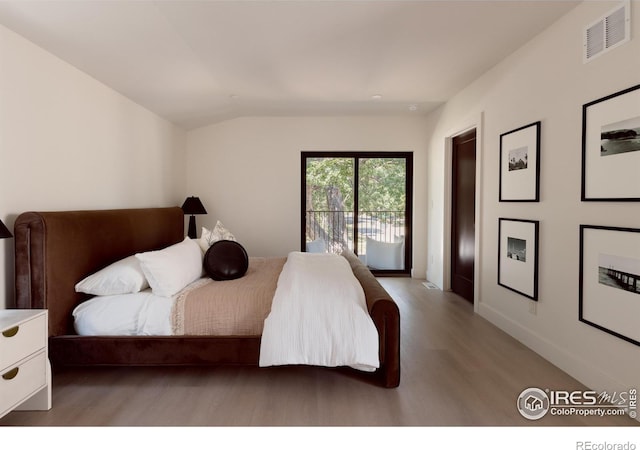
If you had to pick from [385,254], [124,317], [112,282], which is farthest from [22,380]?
[385,254]

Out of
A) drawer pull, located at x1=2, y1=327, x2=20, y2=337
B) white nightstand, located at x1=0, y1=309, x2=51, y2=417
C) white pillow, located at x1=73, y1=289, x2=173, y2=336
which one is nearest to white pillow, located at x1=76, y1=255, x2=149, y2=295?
white pillow, located at x1=73, y1=289, x2=173, y2=336

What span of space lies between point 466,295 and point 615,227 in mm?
2459

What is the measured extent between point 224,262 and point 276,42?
1844mm

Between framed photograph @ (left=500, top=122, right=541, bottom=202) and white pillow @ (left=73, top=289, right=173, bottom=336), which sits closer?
white pillow @ (left=73, top=289, right=173, bottom=336)

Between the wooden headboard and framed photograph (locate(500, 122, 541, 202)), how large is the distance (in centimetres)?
346

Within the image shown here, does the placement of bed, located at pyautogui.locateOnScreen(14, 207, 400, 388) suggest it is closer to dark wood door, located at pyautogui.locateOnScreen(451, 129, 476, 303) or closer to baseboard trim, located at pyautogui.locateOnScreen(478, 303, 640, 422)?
baseboard trim, located at pyautogui.locateOnScreen(478, 303, 640, 422)

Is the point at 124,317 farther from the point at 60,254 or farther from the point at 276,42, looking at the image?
the point at 276,42

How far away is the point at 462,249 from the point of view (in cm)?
459

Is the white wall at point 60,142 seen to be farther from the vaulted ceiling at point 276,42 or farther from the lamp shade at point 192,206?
the lamp shade at point 192,206

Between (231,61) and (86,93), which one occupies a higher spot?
(231,61)

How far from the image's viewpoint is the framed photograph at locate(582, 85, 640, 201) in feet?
6.80

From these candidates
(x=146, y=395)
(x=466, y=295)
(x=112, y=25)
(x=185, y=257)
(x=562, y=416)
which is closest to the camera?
(x=562, y=416)

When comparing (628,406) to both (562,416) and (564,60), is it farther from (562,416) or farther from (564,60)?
(564,60)
